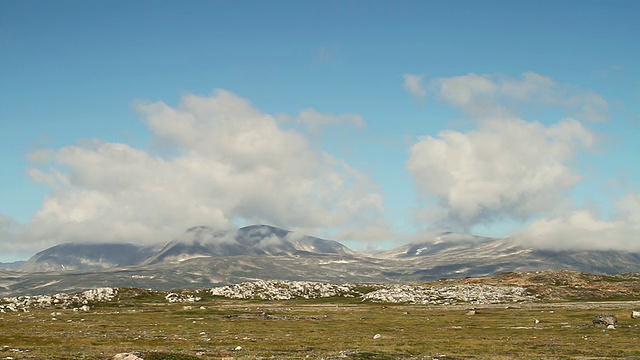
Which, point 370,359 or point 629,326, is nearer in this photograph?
point 370,359

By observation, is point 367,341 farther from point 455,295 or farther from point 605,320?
A: point 455,295

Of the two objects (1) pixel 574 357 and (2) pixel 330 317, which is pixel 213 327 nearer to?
(2) pixel 330 317

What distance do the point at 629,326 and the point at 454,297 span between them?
304 feet

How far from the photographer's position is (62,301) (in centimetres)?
17075

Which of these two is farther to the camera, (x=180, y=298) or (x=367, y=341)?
(x=180, y=298)

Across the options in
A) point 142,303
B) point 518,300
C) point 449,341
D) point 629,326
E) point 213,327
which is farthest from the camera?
point 142,303

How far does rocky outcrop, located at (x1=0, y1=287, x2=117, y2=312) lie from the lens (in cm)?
16026

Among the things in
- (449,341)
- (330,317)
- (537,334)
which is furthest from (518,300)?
(449,341)

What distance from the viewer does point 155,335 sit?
77500mm

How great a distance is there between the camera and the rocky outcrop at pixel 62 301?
160m

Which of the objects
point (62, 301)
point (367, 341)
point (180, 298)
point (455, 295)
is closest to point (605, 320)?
point (367, 341)

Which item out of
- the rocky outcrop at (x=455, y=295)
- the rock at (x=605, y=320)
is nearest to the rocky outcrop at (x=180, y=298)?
the rocky outcrop at (x=455, y=295)

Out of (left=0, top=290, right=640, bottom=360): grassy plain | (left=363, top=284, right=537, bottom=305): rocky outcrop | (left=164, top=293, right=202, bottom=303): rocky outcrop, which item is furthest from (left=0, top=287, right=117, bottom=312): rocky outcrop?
(left=363, top=284, right=537, bottom=305): rocky outcrop

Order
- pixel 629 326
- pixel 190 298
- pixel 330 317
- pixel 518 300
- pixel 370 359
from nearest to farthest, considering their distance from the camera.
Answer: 1. pixel 370 359
2. pixel 629 326
3. pixel 330 317
4. pixel 518 300
5. pixel 190 298
